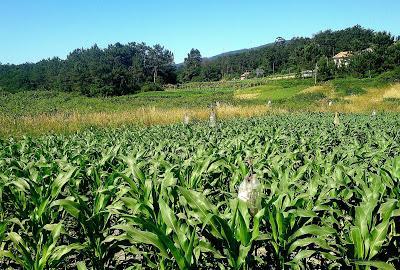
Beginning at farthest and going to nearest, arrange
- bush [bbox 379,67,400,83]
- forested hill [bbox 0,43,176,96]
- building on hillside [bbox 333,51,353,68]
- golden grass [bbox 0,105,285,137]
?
building on hillside [bbox 333,51,353,68] < forested hill [bbox 0,43,176,96] < bush [bbox 379,67,400,83] < golden grass [bbox 0,105,285,137]

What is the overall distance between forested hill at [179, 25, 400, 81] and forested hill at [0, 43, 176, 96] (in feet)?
38.8

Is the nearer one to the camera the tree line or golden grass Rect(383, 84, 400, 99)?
golden grass Rect(383, 84, 400, 99)

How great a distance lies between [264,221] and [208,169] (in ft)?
4.57

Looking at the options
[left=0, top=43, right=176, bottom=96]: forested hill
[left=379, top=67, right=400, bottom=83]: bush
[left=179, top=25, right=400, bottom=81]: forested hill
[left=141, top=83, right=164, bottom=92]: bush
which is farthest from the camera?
[left=141, top=83, right=164, bottom=92]: bush

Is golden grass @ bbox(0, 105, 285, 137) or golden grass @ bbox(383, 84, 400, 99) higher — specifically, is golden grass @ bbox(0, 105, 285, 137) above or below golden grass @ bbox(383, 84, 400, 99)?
above

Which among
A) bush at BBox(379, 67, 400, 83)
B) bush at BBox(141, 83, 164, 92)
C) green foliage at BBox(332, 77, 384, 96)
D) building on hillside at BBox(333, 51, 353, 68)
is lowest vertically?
green foliage at BBox(332, 77, 384, 96)

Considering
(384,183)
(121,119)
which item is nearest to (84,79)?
(121,119)

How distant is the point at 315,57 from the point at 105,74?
4422 cm

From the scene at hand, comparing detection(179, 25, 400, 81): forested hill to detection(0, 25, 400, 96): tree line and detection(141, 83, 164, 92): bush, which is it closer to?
detection(0, 25, 400, 96): tree line

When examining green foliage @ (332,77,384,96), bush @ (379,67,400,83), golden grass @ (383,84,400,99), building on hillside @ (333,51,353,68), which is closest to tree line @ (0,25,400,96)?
building on hillside @ (333,51,353,68)

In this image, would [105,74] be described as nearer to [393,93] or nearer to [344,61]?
[344,61]

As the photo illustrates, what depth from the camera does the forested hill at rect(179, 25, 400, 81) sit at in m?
56.8

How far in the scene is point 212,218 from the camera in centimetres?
212

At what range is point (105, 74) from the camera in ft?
217
